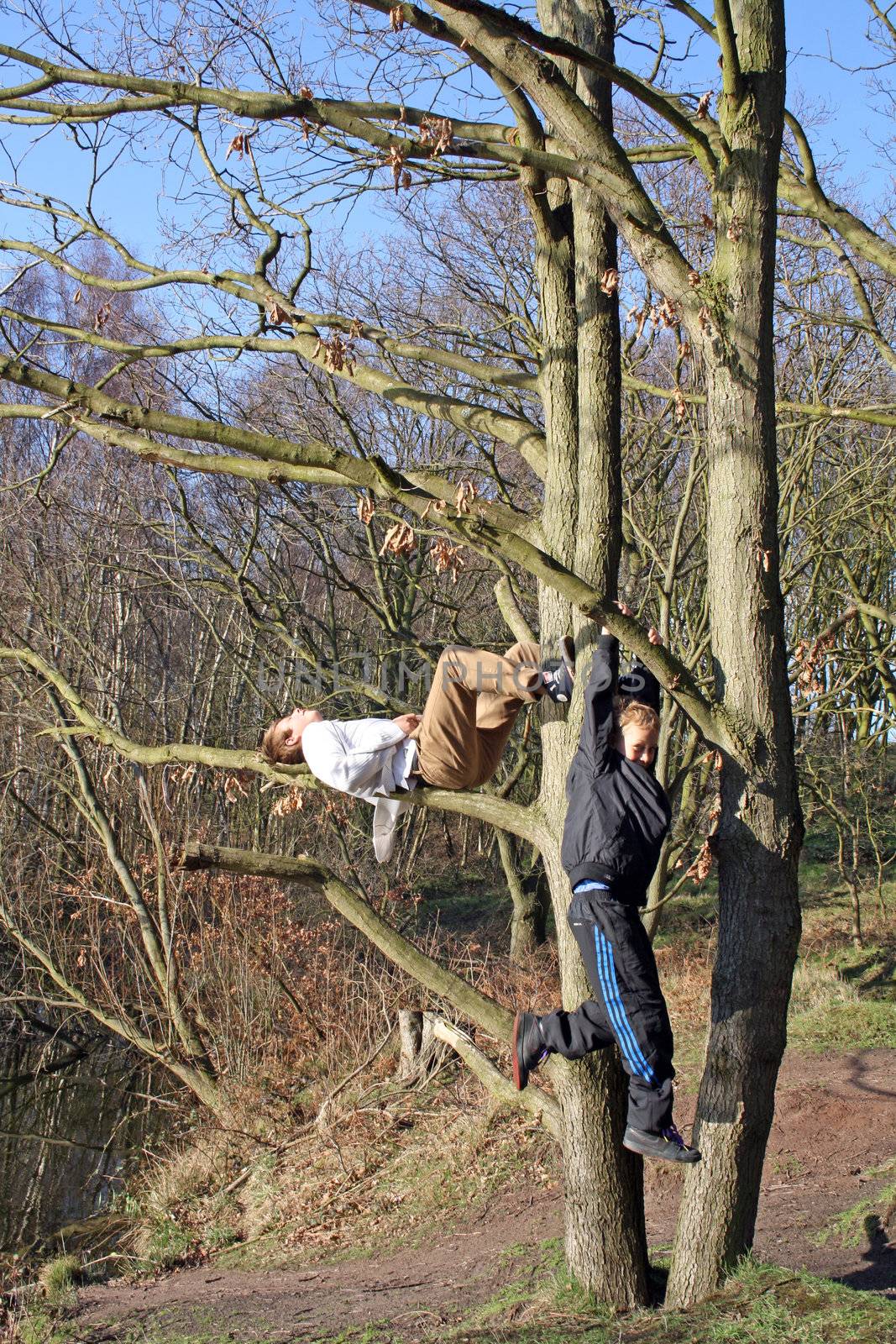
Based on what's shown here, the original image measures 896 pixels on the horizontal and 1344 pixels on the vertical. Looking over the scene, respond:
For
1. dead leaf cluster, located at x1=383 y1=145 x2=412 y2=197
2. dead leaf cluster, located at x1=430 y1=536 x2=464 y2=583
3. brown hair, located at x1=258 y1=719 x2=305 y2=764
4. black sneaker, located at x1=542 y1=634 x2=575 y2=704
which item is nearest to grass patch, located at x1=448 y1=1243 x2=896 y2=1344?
black sneaker, located at x1=542 y1=634 x2=575 y2=704

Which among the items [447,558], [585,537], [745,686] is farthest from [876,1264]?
[447,558]

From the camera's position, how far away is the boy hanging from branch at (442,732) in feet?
14.3

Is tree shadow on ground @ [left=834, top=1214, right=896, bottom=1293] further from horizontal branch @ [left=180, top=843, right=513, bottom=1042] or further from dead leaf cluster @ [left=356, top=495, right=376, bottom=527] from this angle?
dead leaf cluster @ [left=356, top=495, right=376, bottom=527]

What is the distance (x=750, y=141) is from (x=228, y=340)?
260 cm

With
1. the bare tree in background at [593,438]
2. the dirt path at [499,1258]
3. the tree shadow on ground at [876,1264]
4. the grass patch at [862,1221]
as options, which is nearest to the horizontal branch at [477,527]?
the bare tree in background at [593,438]

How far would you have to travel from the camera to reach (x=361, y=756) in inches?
183

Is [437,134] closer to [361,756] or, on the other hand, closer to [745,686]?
[745,686]

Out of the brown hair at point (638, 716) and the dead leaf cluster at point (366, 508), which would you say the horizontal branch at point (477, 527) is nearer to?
the dead leaf cluster at point (366, 508)

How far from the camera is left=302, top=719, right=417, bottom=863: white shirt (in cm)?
465

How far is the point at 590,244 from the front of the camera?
189 inches

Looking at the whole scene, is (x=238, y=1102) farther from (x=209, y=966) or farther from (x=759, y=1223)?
(x=759, y=1223)

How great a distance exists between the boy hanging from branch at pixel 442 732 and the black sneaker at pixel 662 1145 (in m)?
1.49

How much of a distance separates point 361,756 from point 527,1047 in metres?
1.31

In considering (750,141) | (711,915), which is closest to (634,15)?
(750,141)
